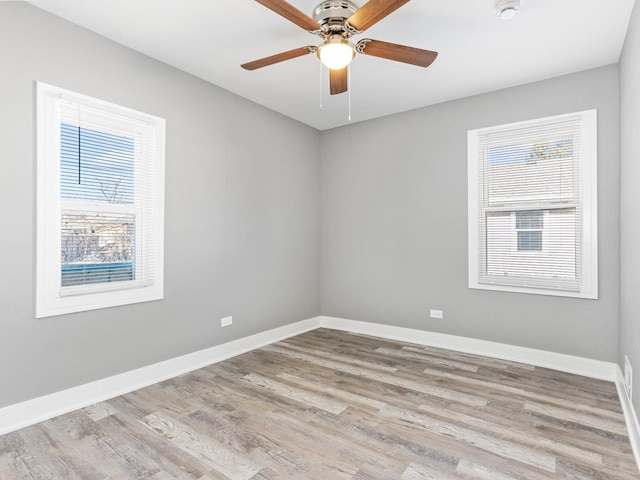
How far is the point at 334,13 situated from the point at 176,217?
209cm

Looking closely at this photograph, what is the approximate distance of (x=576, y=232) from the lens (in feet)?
10.8

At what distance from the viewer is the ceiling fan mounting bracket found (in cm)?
222

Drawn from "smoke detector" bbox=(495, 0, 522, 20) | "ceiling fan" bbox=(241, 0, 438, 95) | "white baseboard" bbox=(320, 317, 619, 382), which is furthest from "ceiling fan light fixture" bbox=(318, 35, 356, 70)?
"white baseboard" bbox=(320, 317, 619, 382)

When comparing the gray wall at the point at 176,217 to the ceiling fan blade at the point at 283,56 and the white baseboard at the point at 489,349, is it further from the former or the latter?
the ceiling fan blade at the point at 283,56

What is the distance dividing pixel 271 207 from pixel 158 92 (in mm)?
1674

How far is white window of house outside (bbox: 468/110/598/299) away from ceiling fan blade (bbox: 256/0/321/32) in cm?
240

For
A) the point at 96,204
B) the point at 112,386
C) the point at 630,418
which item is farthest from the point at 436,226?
the point at 112,386

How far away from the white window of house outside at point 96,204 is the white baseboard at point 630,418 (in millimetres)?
3421

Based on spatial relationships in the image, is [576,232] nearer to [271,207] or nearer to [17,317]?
[271,207]

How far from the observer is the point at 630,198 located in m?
2.46

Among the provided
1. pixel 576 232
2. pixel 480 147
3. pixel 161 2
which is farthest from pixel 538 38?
pixel 161 2

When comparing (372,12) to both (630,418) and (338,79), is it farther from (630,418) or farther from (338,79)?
(630,418)

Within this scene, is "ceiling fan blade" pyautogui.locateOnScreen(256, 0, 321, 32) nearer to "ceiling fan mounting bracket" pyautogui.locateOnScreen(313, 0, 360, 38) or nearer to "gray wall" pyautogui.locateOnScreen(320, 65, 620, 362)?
"ceiling fan mounting bracket" pyautogui.locateOnScreen(313, 0, 360, 38)

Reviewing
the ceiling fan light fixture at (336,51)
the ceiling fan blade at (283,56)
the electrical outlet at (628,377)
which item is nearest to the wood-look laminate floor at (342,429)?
the electrical outlet at (628,377)
